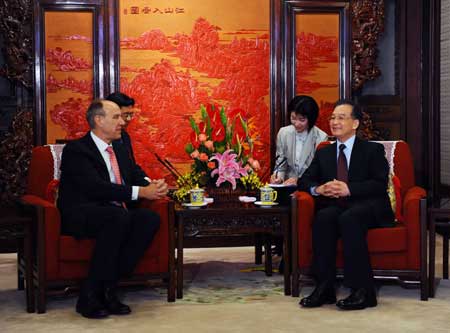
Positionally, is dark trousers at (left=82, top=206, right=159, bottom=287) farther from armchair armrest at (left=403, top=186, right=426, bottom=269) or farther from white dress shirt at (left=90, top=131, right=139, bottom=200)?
armchair armrest at (left=403, top=186, right=426, bottom=269)

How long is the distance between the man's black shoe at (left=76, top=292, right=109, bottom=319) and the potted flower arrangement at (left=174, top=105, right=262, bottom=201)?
2.99 feet

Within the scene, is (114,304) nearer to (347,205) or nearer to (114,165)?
(114,165)

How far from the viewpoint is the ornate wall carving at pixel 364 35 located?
641 centimetres

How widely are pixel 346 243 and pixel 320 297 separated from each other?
1.02 ft

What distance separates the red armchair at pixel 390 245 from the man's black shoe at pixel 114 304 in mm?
949

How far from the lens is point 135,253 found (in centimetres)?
425

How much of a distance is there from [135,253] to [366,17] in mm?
3158

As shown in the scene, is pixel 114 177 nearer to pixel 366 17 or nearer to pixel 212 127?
pixel 212 127

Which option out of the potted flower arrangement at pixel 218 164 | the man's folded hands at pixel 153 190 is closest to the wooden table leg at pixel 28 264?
the man's folded hands at pixel 153 190

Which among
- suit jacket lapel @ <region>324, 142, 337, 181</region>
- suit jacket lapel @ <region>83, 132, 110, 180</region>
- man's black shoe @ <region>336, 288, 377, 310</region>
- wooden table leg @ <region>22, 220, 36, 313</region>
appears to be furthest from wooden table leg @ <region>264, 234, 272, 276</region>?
wooden table leg @ <region>22, 220, 36, 313</region>

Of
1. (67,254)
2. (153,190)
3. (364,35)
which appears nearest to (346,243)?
(153,190)

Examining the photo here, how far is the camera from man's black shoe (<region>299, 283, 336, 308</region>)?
4.20 meters

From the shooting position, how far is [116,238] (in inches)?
162

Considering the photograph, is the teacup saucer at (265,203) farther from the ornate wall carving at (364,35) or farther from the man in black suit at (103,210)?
the ornate wall carving at (364,35)
